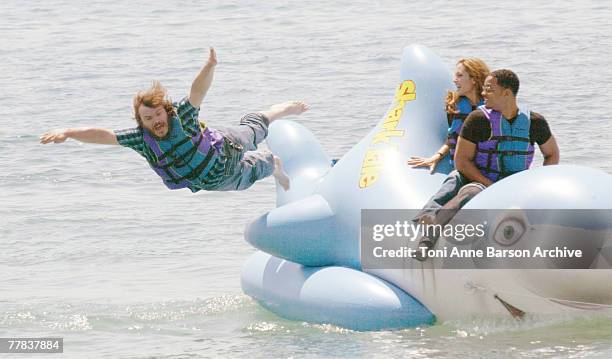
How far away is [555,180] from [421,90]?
64.2 inches

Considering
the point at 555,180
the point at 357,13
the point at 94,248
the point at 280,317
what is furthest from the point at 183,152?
the point at 357,13

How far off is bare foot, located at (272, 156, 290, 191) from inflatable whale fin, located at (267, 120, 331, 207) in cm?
4

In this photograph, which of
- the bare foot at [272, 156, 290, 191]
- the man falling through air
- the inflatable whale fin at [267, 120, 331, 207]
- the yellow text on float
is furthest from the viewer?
the inflatable whale fin at [267, 120, 331, 207]

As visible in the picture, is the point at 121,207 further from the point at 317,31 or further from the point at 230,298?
the point at 317,31

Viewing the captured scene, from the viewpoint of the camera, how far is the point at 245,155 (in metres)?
8.56

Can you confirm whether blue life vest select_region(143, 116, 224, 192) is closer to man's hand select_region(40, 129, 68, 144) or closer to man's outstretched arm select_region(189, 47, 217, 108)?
man's outstretched arm select_region(189, 47, 217, 108)

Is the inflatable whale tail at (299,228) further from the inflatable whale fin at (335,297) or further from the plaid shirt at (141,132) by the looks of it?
the plaid shirt at (141,132)

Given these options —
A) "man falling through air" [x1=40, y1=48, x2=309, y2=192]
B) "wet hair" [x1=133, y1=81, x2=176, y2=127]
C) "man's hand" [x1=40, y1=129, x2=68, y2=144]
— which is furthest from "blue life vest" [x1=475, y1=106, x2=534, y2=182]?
"man's hand" [x1=40, y1=129, x2=68, y2=144]

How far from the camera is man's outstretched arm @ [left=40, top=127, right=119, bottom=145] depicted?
7.68m

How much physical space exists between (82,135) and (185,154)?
0.60 m

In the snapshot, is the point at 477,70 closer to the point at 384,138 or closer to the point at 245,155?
the point at 384,138

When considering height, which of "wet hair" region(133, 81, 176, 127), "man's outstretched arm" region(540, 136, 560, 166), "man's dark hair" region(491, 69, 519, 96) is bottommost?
"man's outstretched arm" region(540, 136, 560, 166)

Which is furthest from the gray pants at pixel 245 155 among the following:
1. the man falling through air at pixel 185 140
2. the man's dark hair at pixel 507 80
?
the man's dark hair at pixel 507 80

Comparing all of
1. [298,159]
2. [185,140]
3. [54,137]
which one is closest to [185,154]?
[185,140]
